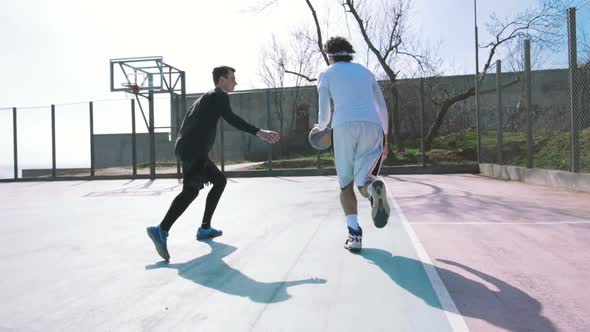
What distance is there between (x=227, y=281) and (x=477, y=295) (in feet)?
4.76

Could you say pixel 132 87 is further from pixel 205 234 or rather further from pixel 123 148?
pixel 205 234

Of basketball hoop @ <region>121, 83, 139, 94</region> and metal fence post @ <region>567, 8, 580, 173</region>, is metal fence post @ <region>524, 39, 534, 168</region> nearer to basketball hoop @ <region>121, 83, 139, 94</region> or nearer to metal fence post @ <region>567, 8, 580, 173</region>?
metal fence post @ <region>567, 8, 580, 173</region>

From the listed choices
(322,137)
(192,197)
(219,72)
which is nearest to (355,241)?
(322,137)

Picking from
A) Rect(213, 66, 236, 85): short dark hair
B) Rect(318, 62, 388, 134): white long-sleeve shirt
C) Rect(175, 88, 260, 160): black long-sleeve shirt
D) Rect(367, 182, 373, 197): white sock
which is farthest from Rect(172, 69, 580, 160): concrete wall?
Rect(175, 88, 260, 160): black long-sleeve shirt

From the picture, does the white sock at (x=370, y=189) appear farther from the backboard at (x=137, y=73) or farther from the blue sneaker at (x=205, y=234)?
the backboard at (x=137, y=73)

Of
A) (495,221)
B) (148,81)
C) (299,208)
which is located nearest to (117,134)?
(148,81)

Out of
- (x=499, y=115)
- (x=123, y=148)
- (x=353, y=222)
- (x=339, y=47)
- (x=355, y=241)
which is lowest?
(x=355, y=241)

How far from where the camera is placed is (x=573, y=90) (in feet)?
25.4

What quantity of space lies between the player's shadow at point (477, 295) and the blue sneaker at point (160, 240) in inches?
60.1

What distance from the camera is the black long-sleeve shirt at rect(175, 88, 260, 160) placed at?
12.5ft

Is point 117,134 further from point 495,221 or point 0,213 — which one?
point 495,221

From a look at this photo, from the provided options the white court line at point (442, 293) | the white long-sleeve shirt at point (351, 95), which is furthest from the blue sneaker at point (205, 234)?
the white court line at point (442, 293)

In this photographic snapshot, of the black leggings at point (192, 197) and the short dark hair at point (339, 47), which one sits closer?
the black leggings at point (192, 197)

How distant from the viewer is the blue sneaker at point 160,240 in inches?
132
